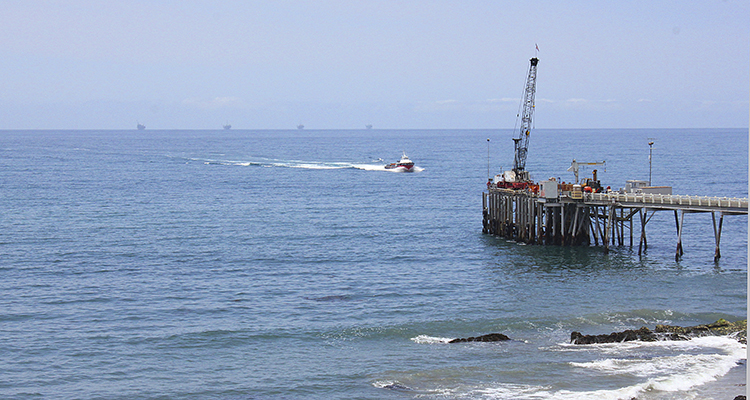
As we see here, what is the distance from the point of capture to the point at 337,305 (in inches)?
2028

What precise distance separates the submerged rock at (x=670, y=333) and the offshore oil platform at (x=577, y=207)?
18115mm

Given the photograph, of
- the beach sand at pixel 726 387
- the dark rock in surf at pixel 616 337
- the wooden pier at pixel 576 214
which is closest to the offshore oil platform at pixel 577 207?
the wooden pier at pixel 576 214

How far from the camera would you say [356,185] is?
136375mm

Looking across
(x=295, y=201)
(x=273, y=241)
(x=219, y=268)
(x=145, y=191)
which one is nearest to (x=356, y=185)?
(x=295, y=201)

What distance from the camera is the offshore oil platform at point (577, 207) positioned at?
6297 cm

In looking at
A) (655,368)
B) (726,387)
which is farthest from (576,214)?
(726,387)

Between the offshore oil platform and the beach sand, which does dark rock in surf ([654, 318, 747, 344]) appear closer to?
the beach sand

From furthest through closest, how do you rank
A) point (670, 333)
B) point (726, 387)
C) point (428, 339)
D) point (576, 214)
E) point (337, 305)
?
point (576, 214) → point (337, 305) → point (428, 339) → point (670, 333) → point (726, 387)

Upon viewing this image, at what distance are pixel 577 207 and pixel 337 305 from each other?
1162 inches

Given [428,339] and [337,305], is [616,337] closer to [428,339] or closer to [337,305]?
[428,339]

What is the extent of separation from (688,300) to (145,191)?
90921 mm

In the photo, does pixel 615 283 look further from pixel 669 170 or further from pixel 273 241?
pixel 669 170

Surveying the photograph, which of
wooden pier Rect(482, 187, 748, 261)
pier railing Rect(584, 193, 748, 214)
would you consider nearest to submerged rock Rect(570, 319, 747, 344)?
pier railing Rect(584, 193, 748, 214)

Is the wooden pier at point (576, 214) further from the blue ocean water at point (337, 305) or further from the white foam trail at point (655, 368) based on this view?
the white foam trail at point (655, 368)
